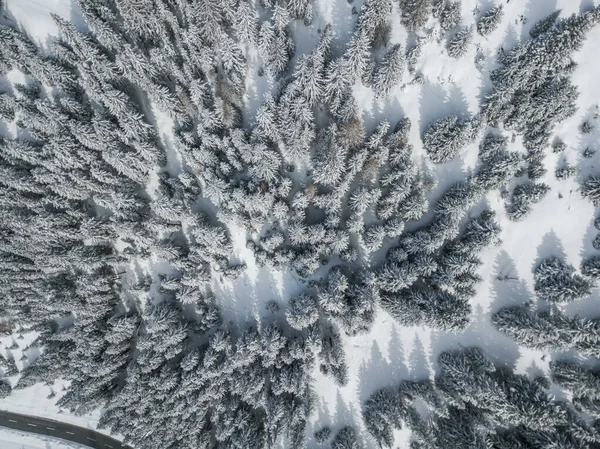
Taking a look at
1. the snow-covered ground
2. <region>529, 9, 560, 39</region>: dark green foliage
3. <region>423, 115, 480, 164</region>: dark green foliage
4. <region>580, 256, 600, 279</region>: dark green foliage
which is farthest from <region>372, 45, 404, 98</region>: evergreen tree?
the snow-covered ground

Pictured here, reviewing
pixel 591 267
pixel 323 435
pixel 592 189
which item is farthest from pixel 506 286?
pixel 323 435

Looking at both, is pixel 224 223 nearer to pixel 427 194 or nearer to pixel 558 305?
pixel 427 194

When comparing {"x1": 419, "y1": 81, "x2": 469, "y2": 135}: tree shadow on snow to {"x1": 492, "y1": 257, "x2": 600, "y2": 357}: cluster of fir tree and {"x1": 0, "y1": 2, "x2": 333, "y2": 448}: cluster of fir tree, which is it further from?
{"x1": 0, "y1": 2, "x2": 333, "y2": 448}: cluster of fir tree

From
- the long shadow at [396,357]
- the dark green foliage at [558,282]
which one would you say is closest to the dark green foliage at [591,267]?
the dark green foliage at [558,282]

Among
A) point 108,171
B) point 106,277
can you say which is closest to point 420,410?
point 106,277

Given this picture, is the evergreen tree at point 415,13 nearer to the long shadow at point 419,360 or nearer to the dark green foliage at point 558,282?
the dark green foliage at point 558,282
